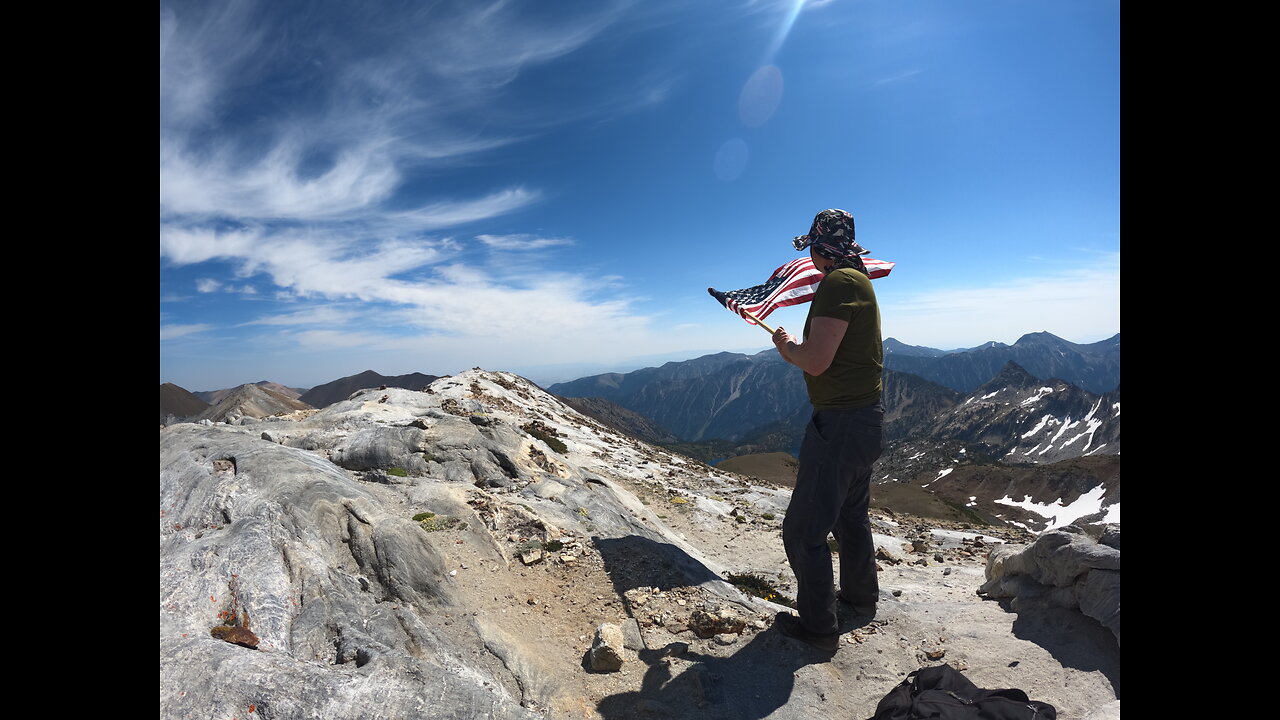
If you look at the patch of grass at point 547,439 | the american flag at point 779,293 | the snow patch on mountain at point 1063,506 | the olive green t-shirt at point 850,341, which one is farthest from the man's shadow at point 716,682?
the snow patch on mountain at point 1063,506

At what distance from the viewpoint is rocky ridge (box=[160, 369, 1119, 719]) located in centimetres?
406

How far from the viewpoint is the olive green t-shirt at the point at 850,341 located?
566 cm

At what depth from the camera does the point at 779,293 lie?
8.71 metres

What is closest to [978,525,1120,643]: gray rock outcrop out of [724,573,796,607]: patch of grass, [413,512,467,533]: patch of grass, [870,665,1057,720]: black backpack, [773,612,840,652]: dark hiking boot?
[870,665,1057,720]: black backpack

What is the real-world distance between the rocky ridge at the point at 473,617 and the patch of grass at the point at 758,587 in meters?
0.39

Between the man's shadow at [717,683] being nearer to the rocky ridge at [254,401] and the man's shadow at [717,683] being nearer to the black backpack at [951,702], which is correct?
the black backpack at [951,702]

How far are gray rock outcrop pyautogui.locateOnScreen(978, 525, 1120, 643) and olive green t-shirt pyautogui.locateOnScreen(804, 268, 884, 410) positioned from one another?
137 inches

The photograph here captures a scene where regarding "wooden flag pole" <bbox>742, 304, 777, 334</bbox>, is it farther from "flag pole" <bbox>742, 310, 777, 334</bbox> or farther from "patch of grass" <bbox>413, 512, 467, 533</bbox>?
"patch of grass" <bbox>413, 512, 467, 533</bbox>
